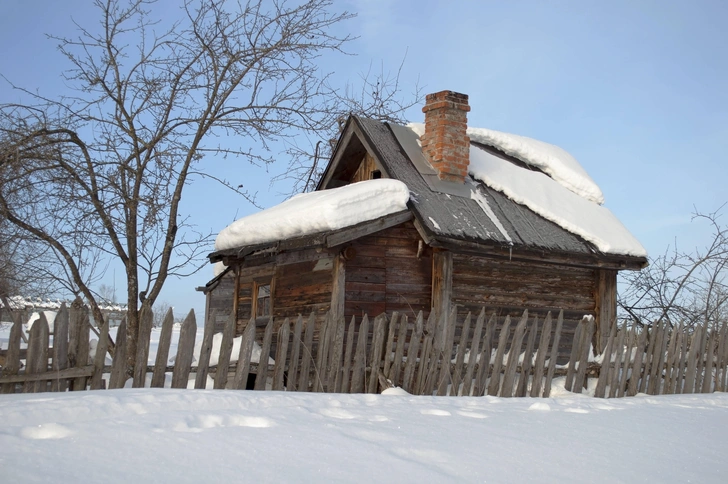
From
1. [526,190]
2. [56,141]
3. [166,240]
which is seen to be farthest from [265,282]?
[526,190]

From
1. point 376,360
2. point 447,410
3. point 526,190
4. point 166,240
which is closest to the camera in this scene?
point 447,410

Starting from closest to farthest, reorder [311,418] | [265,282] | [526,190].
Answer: [311,418] < [265,282] < [526,190]

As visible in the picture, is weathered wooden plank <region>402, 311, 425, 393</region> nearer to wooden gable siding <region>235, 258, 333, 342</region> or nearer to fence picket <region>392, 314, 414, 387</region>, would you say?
fence picket <region>392, 314, 414, 387</region>

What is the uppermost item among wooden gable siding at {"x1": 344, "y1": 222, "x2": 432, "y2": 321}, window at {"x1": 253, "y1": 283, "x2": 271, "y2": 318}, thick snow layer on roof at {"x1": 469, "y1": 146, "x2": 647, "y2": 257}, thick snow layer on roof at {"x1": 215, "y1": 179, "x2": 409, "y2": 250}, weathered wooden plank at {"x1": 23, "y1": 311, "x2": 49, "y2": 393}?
thick snow layer on roof at {"x1": 469, "y1": 146, "x2": 647, "y2": 257}

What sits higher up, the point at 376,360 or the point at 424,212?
the point at 424,212

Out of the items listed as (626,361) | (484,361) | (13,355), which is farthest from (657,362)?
(13,355)

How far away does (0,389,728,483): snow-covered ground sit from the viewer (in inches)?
132

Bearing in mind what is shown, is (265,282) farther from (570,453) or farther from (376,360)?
(570,453)

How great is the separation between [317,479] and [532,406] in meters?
3.68

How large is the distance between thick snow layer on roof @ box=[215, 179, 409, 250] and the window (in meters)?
1.39

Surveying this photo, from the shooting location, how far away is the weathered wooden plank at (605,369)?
30.5 feet

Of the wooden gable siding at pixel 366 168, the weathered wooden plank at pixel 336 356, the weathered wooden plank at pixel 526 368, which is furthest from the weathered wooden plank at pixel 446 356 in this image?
the wooden gable siding at pixel 366 168

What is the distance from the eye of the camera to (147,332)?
6.27 m

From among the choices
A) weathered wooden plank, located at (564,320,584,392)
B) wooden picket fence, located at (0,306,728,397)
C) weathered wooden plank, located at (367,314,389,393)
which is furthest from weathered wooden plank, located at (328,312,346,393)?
weathered wooden plank, located at (564,320,584,392)
